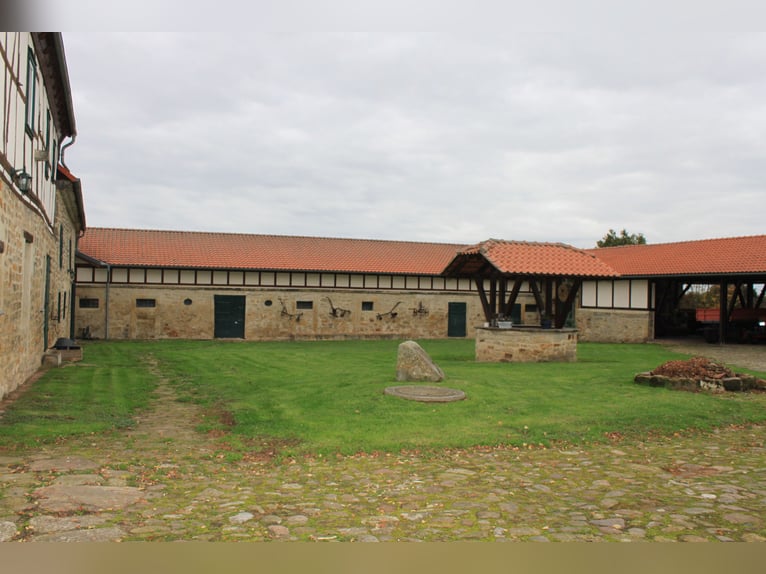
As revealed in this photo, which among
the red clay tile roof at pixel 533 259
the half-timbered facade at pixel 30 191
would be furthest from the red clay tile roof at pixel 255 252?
the red clay tile roof at pixel 533 259

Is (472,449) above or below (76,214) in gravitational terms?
below

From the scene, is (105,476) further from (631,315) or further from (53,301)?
(631,315)

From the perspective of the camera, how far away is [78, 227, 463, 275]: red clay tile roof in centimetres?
2609

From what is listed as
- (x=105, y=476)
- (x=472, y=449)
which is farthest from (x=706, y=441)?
(x=105, y=476)

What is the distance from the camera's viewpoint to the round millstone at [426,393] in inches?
362

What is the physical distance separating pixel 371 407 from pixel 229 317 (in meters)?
18.8

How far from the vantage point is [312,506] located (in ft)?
15.1

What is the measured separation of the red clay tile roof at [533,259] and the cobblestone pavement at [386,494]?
984cm

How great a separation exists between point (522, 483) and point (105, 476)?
3.60 meters

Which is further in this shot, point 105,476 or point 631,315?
point 631,315

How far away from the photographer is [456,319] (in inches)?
1171

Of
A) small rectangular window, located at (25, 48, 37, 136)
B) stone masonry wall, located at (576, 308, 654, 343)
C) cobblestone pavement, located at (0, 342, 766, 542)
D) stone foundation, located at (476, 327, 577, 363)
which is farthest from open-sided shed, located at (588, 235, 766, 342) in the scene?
small rectangular window, located at (25, 48, 37, 136)

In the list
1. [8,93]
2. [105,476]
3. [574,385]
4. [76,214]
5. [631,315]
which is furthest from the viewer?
[631,315]

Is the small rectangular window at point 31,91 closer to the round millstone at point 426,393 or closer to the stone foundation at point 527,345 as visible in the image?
the round millstone at point 426,393
